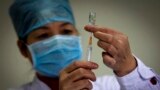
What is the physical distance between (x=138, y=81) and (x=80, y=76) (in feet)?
0.92

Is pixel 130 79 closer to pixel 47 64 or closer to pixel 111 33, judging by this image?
pixel 111 33

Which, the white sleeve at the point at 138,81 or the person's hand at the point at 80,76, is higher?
the person's hand at the point at 80,76

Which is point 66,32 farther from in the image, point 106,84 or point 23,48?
point 106,84

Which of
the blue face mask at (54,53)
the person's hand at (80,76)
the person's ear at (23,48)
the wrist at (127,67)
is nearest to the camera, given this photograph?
the person's hand at (80,76)

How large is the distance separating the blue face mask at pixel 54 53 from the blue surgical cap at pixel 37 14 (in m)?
0.09

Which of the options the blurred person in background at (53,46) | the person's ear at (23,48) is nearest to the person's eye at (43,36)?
the blurred person in background at (53,46)

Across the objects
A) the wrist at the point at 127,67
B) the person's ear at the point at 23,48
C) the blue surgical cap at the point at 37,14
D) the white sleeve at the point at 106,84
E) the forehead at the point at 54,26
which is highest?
the blue surgical cap at the point at 37,14

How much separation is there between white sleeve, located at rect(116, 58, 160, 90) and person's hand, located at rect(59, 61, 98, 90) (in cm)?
18

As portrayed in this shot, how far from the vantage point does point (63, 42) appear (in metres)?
1.23

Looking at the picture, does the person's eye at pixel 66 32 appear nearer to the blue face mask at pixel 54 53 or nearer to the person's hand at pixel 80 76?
the blue face mask at pixel 54 53

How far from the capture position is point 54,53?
124 centimetres

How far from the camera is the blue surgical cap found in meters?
1.26

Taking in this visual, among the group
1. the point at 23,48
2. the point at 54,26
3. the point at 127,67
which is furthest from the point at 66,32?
the point at 127,67

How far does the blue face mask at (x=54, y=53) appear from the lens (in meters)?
1.23
